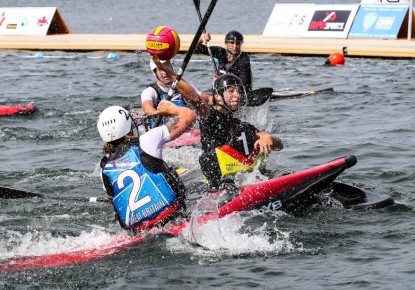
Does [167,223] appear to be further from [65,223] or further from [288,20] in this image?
[288,20]

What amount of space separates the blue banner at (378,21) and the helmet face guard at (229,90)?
15.5 m

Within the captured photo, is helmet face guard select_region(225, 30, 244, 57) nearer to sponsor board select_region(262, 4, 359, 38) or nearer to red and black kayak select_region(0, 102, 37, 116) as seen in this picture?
red and black kayak select_region(0, 102, 37, 116)

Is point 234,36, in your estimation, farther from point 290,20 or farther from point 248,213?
point 290,20

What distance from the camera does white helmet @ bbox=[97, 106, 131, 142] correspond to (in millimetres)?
8062

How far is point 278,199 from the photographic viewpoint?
30.7 ft

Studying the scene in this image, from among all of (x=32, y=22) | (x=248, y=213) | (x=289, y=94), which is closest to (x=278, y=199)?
(x=248, y=213)

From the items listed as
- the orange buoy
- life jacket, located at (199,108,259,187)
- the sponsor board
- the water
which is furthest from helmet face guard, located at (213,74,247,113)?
the sponsor board

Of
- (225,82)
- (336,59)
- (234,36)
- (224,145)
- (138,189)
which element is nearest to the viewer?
(138,189)

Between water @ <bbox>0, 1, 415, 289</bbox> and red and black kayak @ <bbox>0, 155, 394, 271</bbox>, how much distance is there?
0.36 feet

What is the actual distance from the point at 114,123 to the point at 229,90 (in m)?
1.52

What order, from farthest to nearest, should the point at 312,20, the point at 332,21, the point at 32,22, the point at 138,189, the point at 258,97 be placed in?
the point at 32,22 < the point at 312,20 < the point at 332,21 < the point at 258,97 < the point at 138,189

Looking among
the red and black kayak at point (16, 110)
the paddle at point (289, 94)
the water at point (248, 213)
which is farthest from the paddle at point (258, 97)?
the red and black kayak at point (16, 110)

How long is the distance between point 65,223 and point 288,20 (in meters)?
17.0

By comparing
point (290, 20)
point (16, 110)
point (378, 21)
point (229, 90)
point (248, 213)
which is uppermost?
point (229, 90)
